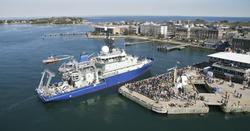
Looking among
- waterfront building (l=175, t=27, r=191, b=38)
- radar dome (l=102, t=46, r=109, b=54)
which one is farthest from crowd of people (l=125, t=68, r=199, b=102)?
waterfront building (l=175, t=27, r=191, b=38)

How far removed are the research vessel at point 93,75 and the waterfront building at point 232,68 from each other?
15136mm

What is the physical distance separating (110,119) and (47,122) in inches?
344

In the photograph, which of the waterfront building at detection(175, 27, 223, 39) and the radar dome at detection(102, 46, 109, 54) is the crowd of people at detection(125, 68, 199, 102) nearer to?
the radar dome at detection(102, 46, 109, 54)

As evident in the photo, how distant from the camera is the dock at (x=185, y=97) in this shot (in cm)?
2389

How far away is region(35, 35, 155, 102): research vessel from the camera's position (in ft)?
94.1

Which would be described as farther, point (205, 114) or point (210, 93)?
point (210, 93)

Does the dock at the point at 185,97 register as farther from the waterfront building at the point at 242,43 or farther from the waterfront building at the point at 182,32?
the waterfront building at the point at 182,32

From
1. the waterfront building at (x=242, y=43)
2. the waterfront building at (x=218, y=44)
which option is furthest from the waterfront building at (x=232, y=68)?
the waterfront building at (x=218, y=44)

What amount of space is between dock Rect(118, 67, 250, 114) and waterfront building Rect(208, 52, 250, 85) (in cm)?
146

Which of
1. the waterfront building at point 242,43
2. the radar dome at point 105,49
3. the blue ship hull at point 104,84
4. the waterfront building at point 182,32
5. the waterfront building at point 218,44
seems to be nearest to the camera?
the blue ship hull at point 104,84

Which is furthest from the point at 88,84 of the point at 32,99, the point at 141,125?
the point at 141,125

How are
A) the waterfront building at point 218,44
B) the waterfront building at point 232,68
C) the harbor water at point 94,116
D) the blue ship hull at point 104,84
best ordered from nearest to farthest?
1. the harbor water at point 94,116
2. the blue ship hull at point 104,84
3. the waterfront building at point 232,68
4. the waterfront building at point 218,44

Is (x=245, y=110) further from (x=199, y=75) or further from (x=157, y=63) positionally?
(x=157, y=63)

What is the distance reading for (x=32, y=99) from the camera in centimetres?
2895
